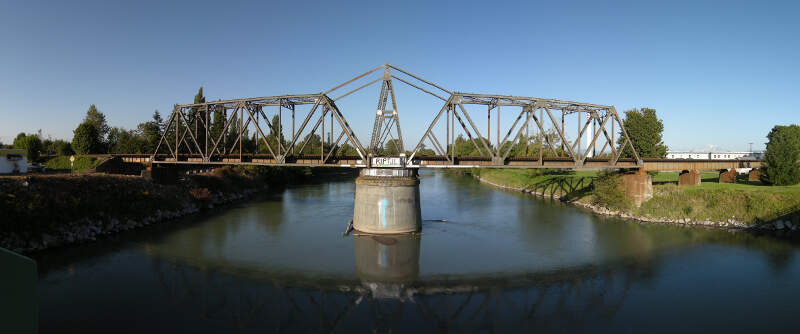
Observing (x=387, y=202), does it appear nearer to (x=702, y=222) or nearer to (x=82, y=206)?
(x=82, y=206)

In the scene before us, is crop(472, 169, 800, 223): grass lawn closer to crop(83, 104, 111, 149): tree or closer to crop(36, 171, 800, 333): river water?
crop(36, 171, 800, 333): river water

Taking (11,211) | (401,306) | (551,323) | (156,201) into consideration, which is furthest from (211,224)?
(551,323)

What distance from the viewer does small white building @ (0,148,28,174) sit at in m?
34.6

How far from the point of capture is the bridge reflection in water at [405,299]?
54.8 ft

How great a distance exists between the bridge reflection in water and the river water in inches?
3.8

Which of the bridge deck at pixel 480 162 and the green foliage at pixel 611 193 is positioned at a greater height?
the bridge deck at pixel 480 162

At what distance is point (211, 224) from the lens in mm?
36031

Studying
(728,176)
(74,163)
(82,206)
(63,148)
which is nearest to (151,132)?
(63,148)

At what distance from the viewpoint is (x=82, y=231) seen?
28.1m

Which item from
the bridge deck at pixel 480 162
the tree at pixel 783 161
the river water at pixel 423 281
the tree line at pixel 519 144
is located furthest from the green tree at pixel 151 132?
the tree at pixel 783 161

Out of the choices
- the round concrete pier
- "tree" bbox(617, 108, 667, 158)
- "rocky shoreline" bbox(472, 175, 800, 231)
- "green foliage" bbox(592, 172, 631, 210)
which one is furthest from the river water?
"tree" bbox(617, 108, 667, 158)

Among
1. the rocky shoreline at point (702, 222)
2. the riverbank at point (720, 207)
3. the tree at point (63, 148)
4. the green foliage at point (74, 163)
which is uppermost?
the tree at point (63, 148)

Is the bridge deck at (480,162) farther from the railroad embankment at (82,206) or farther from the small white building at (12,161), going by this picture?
the small white building at (12,161)

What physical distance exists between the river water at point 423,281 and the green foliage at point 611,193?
6.93 meters
